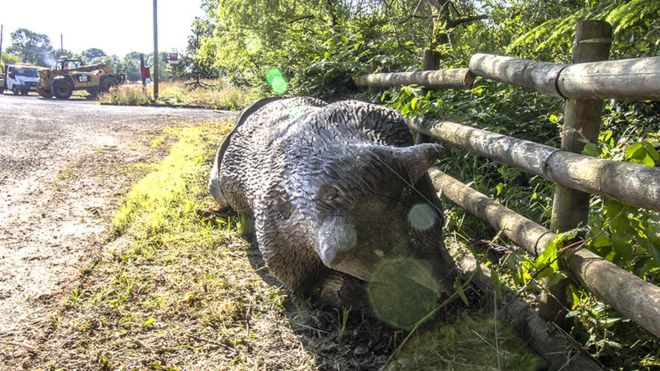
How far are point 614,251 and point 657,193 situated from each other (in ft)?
1.64

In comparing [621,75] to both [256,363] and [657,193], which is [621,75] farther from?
[256,363]

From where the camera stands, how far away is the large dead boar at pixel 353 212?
2.36 meters

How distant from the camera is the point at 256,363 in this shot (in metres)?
2.55

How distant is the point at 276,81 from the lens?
8547 mm

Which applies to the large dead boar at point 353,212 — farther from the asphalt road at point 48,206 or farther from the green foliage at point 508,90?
the asphalt road at point 48,206

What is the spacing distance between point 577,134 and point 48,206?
15.1 ft

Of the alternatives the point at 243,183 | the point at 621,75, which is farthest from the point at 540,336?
the point at 243,183

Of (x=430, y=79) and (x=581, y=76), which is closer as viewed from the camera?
(x=581, y=76)

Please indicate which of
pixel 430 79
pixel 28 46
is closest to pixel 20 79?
pixel 430 79

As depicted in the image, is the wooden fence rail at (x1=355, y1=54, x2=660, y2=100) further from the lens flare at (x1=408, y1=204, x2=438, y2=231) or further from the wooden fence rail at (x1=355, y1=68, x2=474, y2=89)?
the lens flare at (x1=408, y1=204, x2=438, y2=231)

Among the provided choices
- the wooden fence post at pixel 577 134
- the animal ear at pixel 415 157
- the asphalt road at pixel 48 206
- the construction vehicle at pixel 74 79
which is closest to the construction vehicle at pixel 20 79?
the construction vehicle at pixel 74 79

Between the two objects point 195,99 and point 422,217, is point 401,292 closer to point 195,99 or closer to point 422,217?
point 422,217

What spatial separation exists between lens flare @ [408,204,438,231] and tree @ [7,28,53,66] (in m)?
110

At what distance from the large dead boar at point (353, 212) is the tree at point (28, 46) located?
4323 inches
